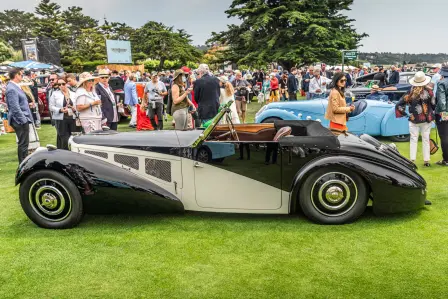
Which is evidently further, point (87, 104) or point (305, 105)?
point (305, 105)

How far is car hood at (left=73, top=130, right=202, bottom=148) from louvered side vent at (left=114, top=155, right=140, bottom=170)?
134 millimetres

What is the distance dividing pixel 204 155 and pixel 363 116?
5532 millimetres

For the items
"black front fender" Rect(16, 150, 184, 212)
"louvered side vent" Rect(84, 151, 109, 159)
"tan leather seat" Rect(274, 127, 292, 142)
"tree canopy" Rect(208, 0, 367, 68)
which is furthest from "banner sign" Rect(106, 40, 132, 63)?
"tan leather seat" Rect(274, 127, 292, 142)

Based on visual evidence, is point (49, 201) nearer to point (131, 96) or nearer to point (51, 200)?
point (51, 200)

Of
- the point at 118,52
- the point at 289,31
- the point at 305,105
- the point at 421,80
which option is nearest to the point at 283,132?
the point at 421,80

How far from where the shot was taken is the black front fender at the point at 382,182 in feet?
13.4

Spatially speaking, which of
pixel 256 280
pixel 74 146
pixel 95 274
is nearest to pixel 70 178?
pixel 74 146

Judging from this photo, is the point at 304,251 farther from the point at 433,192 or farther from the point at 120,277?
the point at 433,192

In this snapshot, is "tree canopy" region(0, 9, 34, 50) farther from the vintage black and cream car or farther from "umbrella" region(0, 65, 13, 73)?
the vintage black and cream car

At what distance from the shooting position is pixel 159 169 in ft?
14.2

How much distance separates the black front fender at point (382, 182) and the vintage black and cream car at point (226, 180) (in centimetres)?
1

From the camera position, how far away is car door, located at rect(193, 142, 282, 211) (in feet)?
13.7

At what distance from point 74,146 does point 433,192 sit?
15.4 feet

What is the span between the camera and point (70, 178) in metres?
4.19
